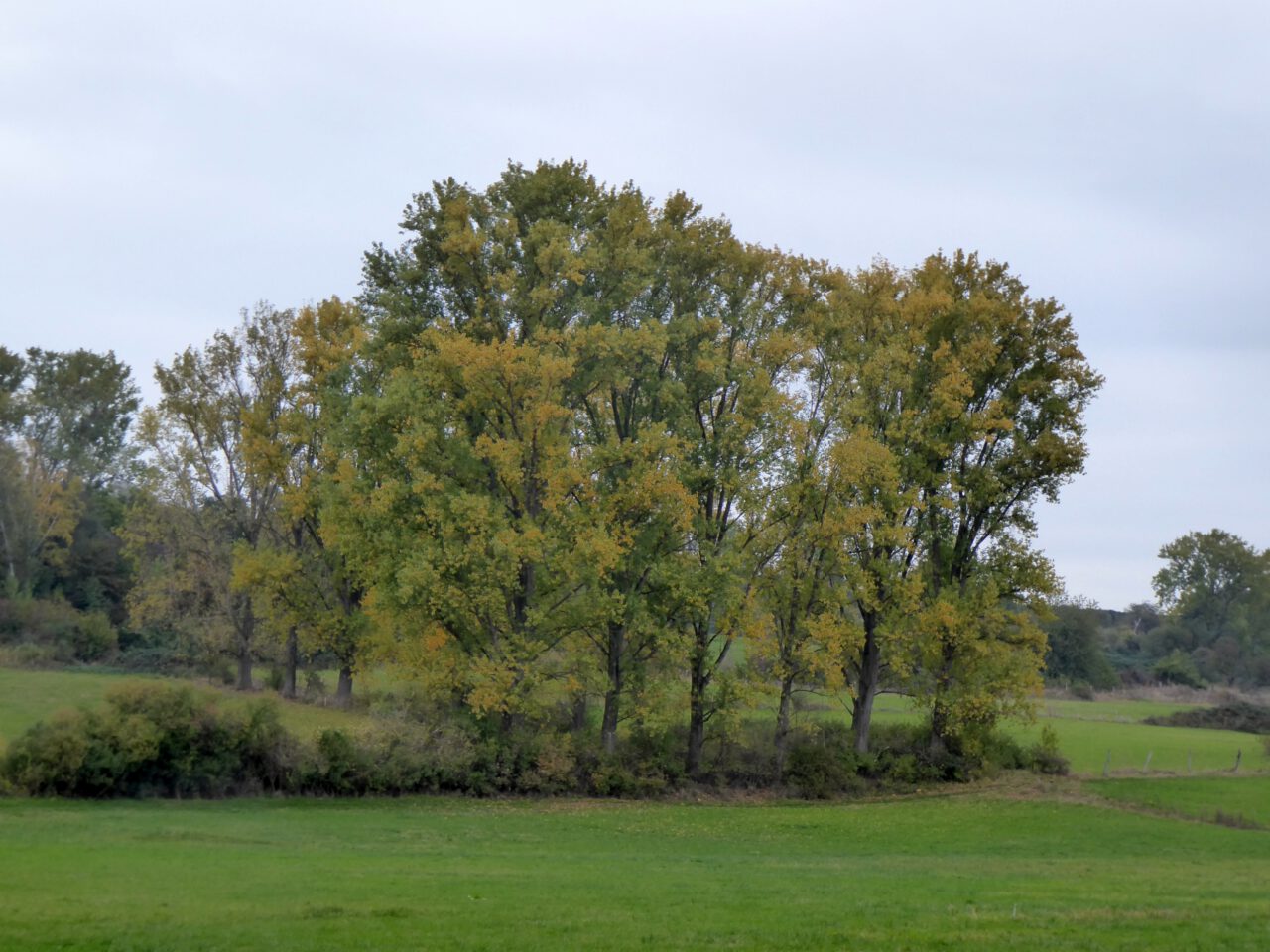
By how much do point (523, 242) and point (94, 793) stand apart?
20.7 meters

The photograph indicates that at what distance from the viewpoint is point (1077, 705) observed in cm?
7906

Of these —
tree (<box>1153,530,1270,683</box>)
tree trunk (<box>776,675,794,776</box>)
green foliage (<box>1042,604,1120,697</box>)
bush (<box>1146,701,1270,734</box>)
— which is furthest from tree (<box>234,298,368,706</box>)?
tree (<box>1153,530,1270,683</box>)

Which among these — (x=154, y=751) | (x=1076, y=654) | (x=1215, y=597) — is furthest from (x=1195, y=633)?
(x=154, y=751)

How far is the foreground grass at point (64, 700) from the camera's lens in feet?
114

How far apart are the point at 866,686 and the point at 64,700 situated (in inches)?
1176

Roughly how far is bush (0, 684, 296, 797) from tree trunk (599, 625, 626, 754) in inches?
448

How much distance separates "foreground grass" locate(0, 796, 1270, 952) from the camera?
1361 cm

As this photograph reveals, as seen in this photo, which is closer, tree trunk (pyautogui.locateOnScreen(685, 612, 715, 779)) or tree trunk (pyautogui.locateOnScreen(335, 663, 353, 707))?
tree trunk (pyautogui.locateOnScreen(685, 612, 715, 779))

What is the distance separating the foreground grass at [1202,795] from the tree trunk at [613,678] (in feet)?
57.5

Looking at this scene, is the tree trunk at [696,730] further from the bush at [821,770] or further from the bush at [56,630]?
the bush at [56,630]

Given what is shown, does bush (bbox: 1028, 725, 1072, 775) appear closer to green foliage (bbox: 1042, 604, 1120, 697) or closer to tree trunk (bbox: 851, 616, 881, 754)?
tree trunk (bbox: 851, 616, 881, 754)

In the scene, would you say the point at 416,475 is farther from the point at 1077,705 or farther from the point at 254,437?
the point at 1077,705

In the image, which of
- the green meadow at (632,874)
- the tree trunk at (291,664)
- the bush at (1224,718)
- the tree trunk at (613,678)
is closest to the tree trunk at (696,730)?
the green meadow at (632,874)

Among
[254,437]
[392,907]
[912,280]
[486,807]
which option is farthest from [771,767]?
[392,907]
